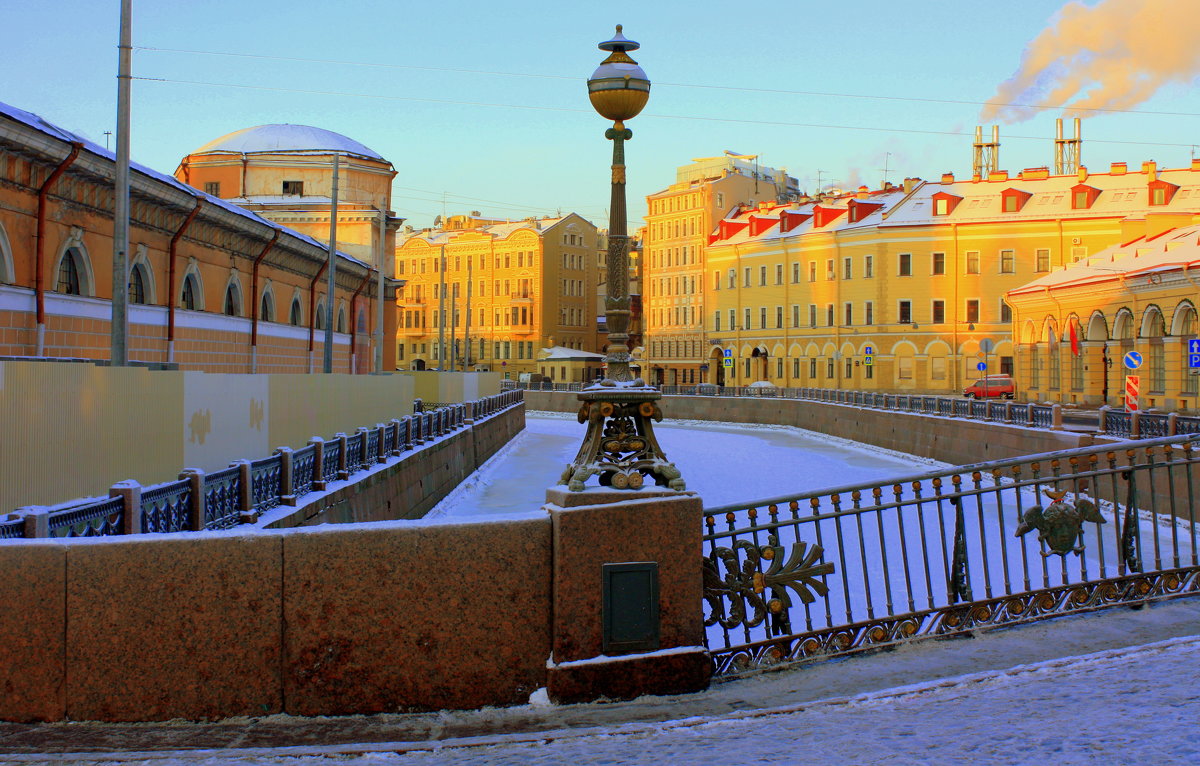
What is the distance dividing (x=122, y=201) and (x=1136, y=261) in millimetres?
28927

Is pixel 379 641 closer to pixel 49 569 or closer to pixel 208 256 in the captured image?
pixel 49 569

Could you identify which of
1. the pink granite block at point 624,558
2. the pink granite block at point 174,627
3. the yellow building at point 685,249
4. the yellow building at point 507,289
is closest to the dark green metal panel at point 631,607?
the pink granite block at point 624,558

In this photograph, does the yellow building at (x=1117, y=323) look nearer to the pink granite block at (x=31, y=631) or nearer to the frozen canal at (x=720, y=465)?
the frozen canal at (x=720, y=465)

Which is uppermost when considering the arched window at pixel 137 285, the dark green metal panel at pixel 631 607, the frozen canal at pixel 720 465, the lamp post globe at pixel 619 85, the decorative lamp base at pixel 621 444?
the arched window at pixel 137 285

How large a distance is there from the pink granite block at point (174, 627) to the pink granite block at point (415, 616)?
142 millimetres

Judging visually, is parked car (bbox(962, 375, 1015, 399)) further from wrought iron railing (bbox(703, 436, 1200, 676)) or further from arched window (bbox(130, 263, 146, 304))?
wrought iron railing (bbox(703, 436, 1200, 676))

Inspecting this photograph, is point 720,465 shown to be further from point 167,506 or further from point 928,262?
point 928,262

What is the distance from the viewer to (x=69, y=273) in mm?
18156

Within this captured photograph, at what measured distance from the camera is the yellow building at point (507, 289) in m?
91.2

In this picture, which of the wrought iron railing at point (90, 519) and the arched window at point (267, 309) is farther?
the arched window at point (267, 309)

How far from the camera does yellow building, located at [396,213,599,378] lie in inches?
3593

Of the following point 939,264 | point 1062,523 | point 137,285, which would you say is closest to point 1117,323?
point 137,285

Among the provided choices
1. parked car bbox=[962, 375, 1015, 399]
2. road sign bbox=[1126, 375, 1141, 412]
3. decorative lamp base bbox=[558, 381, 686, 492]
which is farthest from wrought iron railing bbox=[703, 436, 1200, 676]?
parked car bbox=[962, 375, 1015, 399]

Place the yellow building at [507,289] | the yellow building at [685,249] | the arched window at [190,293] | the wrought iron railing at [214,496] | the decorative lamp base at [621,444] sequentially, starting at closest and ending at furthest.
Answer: the decorative lamp base at [621,444]
the wrought iron railing at [214,496]
the arched window at [190,293]
the yellow building at [685,249]
the yellow building at [507,289]
